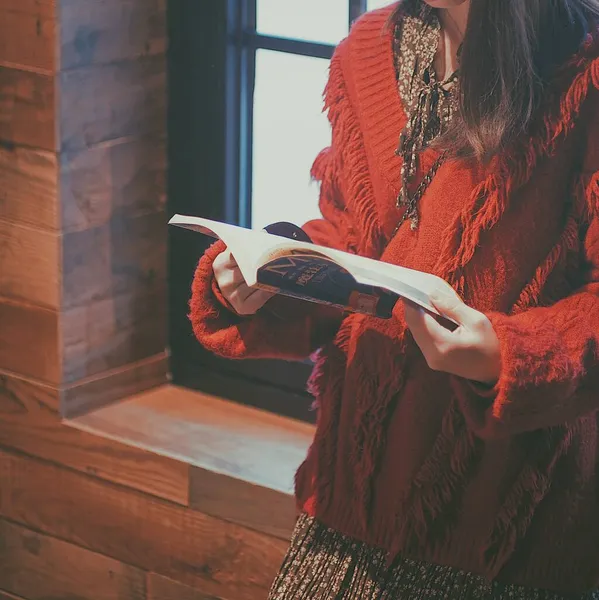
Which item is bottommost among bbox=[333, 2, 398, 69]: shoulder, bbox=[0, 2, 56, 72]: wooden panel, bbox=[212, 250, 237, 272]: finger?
bbox=[212, 250, 237, 272]: finger

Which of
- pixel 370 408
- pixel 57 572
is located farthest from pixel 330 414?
pixel 57 572

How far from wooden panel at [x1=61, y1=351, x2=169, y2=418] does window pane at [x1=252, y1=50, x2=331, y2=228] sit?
1.06 ft

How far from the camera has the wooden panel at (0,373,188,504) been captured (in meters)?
1.80

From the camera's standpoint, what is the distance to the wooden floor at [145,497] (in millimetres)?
1741

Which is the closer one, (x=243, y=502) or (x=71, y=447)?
(x=243, y=502)

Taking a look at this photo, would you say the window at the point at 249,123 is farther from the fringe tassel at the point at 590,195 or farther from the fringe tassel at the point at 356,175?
the fringe tassel at the point at 590,195

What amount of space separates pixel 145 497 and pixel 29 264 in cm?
42

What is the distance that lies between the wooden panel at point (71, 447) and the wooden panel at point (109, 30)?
0.55 metres

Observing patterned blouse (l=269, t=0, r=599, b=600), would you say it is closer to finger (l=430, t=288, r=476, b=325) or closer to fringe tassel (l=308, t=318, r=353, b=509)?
fringe tassel (l=308, t=318, r=353, b=509)

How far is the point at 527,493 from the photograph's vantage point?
3.65 feet

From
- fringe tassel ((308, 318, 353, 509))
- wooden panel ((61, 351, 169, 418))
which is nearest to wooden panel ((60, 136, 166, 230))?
wooden panel ((61, 351, 169, 418))

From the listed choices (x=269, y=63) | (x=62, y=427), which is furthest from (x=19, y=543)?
(x=269, y=63)

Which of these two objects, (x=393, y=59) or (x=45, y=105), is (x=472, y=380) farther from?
(x=45, y=105)

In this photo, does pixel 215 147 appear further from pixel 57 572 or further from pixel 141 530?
pixel 57 572
